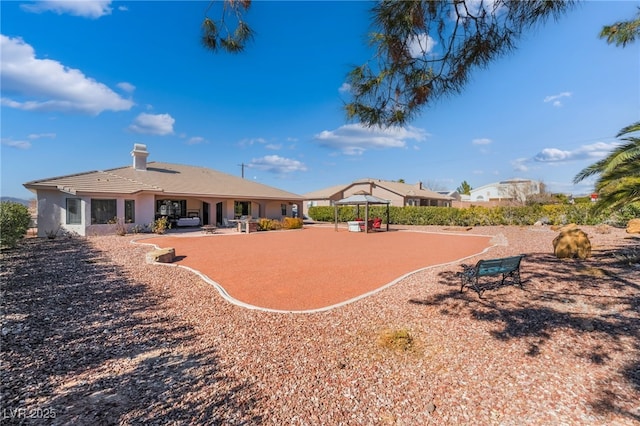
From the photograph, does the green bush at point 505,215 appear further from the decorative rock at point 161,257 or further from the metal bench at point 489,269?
the decorative rock at point 161,257

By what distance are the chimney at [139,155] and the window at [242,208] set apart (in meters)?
7.54

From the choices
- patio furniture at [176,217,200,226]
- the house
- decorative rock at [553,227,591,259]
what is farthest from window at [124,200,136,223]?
decorative rock at [553,227,591,259]

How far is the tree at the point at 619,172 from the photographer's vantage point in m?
6.70

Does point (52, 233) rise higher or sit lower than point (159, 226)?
lower

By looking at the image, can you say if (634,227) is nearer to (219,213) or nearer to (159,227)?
(159,227)

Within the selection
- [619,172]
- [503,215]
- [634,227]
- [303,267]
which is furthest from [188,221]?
[634,227]

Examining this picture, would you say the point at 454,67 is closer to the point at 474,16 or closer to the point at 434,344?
the point at 474,16

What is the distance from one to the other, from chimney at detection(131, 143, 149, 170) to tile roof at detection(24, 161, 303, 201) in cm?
44

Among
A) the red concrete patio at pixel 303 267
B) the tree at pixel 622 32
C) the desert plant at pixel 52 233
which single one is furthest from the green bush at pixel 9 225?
the tree at pixel 622 32

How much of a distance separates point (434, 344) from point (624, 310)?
3.76 metres

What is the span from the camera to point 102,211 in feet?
57.0

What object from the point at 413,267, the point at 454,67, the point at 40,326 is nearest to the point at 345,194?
the point at 413,267

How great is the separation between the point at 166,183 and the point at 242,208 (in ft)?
22.6

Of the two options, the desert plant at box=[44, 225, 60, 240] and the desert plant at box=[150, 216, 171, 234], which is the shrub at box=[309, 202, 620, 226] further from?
the desert plant at box=[44, 225, 60, 240]
